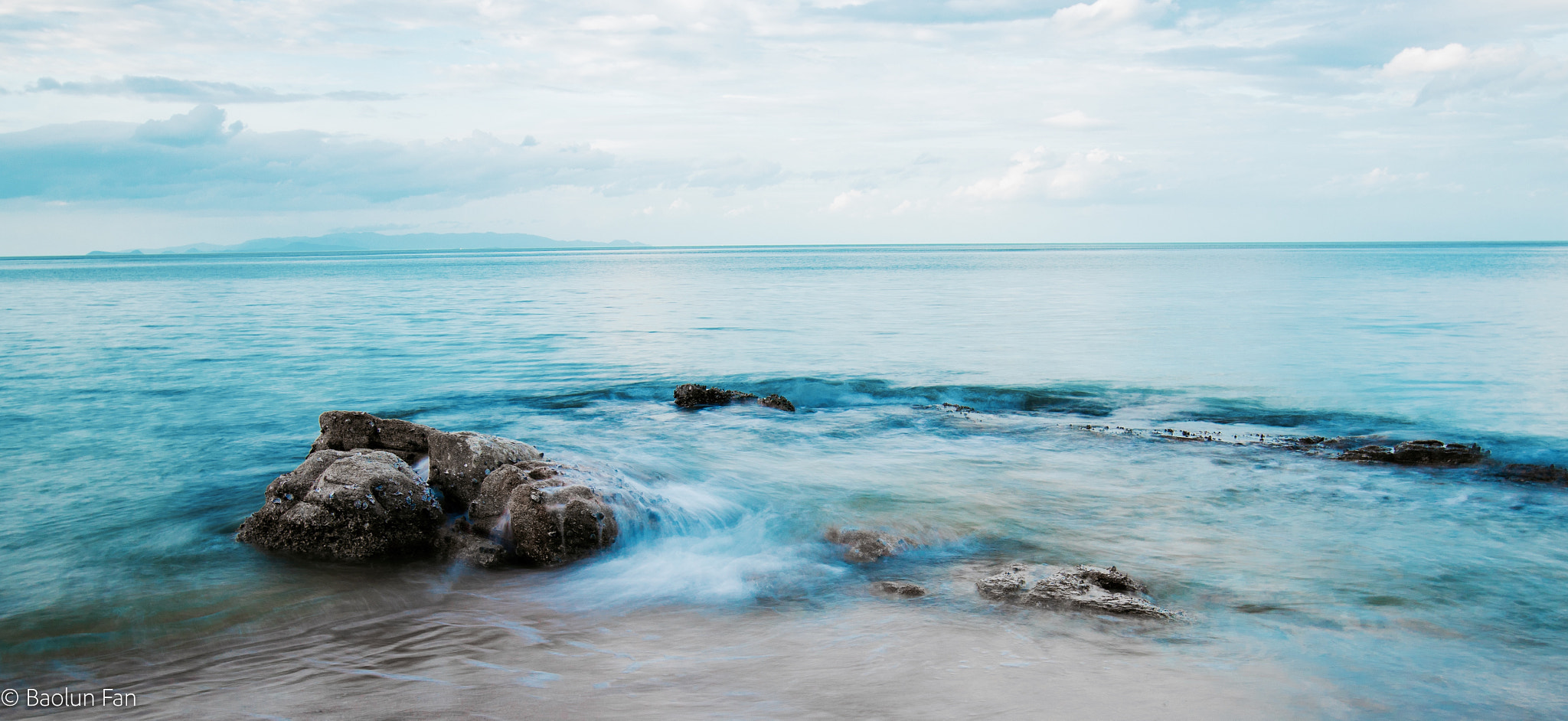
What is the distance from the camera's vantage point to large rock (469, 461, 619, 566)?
7625 millimetres

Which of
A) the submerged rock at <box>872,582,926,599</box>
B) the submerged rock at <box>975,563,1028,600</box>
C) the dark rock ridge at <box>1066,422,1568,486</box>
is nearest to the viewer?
the submerged rock at <box>975,563,1028,600</box>

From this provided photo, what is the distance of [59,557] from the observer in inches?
317

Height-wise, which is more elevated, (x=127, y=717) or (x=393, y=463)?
(x=393, y=463)

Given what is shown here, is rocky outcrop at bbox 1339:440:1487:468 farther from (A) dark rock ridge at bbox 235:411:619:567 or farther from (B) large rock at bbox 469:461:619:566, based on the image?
(A) dark rock ridge at bbox 235:411:619:567

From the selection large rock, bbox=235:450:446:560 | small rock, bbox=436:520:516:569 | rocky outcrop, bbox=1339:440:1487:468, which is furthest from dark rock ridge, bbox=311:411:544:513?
rocky outcrop, bbox=1339:440:1487:468

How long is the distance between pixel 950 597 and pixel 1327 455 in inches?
283

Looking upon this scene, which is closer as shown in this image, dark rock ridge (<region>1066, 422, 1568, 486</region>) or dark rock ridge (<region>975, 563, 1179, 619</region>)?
dark rock ridge (<region>975, 563, 1179, 619</region>)

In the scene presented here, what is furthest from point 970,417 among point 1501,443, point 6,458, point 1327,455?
point 6,458

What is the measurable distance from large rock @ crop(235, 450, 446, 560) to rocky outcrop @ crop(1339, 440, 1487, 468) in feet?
35.7

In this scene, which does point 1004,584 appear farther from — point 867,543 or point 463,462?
point 463,462

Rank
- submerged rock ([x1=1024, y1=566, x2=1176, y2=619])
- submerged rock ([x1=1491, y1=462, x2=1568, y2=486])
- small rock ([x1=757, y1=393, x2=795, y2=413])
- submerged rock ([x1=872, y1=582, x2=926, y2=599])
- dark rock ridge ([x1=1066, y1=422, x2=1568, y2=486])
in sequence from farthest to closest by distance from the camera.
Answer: small rock ([x1=757, y1=393, x2=795, y2=413]) → dark rock ridge ([x1=1066, y1=422, x2=1568, y2=486]) → submerged rock ([x1=1491, y1=462, x2=1568, y2=486]) → submerged rock ([x1=872, y1=582, x2=926, y2=599]) → submerged rock ([x1=1024, y1=566, x2=1176, y2=619])

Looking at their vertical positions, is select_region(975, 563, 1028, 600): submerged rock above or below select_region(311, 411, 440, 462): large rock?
below

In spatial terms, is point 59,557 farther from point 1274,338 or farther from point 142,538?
point 1274,338

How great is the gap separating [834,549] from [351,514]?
4386mm
